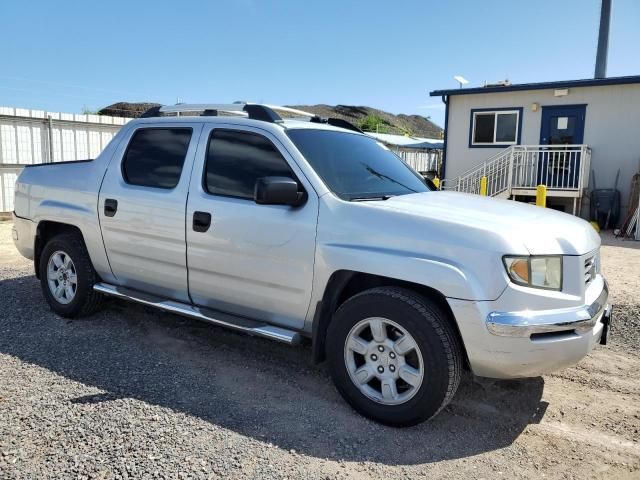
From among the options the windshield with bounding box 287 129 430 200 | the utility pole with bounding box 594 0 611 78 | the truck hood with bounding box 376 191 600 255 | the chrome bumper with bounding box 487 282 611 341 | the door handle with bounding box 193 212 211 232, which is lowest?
the chrome bumper with bounding box 487 282 611 341

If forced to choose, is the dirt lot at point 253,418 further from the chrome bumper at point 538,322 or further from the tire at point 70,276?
the chrome bumper at point 538,322

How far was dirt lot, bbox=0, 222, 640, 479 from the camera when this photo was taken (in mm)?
2818

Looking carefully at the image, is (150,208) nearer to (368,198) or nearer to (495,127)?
(368,198)

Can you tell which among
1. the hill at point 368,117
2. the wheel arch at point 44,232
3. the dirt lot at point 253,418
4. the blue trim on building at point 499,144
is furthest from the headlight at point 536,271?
the hill at point 368,117

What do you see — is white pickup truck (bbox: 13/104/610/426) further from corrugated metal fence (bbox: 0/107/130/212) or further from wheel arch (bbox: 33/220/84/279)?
corrugated metal fence (bbox: 0/107/130/212)

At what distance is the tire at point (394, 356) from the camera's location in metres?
3.02

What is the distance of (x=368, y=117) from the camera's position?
4859 centimetres

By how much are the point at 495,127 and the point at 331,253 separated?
14189 mm

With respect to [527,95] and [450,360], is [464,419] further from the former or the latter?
[527,95]

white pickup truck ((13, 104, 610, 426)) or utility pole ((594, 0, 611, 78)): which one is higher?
utility pole ((594, 0, 611, 78))

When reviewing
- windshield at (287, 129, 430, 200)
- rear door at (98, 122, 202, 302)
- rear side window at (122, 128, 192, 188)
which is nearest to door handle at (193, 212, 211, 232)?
rear door at (98, 122, 202, 302)

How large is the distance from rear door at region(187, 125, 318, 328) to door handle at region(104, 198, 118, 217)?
87 cm

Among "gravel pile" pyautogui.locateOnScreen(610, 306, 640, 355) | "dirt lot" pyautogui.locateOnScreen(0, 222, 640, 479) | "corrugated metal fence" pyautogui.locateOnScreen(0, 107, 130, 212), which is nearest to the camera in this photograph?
"dirt lot" pyautogui.locateOnScreen(0, 222, 640, 479)

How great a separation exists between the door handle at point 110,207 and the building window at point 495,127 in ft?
44.9
